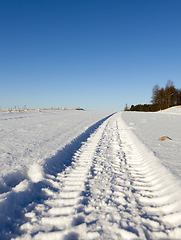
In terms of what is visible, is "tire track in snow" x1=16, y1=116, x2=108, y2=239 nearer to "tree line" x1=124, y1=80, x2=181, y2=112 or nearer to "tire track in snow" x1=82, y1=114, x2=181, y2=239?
"tire track in snow" x1=82, y1=114, x2=181, y2=239

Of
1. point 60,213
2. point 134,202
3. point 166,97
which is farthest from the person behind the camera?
point 166,97

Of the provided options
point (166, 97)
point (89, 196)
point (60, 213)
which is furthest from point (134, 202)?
point (166, 97)

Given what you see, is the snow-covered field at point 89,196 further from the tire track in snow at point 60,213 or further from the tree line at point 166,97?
the tree line at point 166,97

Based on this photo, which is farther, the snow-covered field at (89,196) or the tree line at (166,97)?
the tree line at (166,97)

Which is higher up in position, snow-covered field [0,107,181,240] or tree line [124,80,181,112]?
tree line [124,80,181,112]

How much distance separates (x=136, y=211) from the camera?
1824 mm

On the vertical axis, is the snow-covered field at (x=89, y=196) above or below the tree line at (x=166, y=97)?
below

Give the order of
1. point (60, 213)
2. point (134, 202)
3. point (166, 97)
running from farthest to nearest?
point (166, 97), point (134, 202), point (60, 213)

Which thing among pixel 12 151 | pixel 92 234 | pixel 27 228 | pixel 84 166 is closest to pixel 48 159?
pixel 84 166

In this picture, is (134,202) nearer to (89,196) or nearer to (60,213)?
(89,196)

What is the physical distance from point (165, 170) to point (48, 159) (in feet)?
8.18

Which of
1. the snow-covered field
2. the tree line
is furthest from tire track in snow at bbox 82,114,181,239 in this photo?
the tree line

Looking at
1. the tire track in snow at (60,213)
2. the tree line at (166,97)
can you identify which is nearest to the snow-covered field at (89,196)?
the tire track in snow at (60,213)

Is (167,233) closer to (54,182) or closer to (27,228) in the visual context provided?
(27,228)
